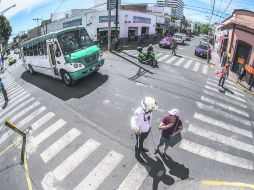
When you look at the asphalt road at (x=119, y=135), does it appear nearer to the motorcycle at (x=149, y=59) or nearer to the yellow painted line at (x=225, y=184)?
the yellow painted line at (x=225, y=184)

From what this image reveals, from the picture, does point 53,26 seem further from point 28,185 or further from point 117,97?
point 28,185

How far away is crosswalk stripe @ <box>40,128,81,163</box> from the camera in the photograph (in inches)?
293

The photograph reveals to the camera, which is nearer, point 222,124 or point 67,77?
point 222,124

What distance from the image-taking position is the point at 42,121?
982 cm

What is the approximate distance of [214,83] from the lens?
15023mm

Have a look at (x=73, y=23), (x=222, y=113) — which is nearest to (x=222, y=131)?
(x=222, y=113)

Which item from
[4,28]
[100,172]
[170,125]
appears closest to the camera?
[170,125]

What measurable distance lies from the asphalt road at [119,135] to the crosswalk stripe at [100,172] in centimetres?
3

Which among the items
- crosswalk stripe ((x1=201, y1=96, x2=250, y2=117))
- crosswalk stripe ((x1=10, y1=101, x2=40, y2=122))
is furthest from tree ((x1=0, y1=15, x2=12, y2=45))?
crosswalk stripe ((x1=201, y1=96, x2=250, y2=117))

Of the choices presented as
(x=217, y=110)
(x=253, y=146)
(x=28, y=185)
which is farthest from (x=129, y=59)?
(x=28, y=185)

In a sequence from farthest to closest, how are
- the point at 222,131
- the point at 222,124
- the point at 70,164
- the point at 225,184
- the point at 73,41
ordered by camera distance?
the point at 73,41 → the point at 222,124 → the point at 222,131 → the point at 70,164 → the point at 225,184

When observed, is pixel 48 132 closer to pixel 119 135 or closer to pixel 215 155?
pixel 119 135

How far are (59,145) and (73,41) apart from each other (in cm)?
671

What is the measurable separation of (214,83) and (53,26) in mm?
33318
